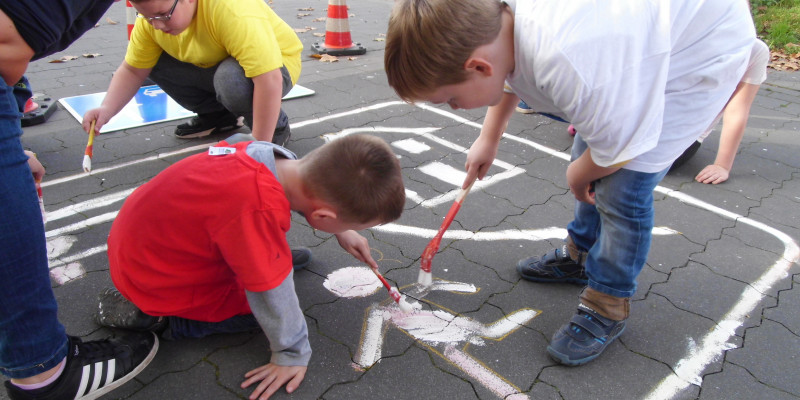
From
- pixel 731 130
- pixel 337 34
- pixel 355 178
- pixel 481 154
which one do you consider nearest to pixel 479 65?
pixel 355 178

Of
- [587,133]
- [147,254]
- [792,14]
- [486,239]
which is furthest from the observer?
[792,14]

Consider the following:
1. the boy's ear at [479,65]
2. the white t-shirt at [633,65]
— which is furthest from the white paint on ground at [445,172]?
the boy's ear at [479,65]

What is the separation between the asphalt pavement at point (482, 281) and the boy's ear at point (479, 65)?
94 centimetres

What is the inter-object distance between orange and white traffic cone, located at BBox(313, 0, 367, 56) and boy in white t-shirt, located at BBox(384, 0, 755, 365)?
3.98 m

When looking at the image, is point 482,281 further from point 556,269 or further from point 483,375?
point 483,375

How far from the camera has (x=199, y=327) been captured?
1.75 meters

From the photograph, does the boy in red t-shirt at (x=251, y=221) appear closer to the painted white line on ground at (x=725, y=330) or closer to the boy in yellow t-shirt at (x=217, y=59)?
the boy in yellow t-shirt at (x=217, y=59)

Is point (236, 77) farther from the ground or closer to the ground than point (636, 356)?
farther from the ground

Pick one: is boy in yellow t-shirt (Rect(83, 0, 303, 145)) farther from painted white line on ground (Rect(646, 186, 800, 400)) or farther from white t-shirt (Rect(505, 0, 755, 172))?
painted white line on ground (Rect(646, 186, 800, 400))

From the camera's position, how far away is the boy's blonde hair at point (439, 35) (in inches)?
51.5

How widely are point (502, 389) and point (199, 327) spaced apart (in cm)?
102

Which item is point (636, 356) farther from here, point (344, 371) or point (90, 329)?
point (90, 329)

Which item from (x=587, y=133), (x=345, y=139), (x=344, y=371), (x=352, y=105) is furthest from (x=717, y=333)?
(x=352, y=105)

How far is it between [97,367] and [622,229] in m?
1.62
